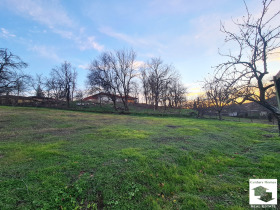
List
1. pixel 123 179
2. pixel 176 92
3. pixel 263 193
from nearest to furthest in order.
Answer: pixel 263 193 → pixel 123 179 → pixel 176 92

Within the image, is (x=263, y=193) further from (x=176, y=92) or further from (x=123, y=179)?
(x=176, y=92)

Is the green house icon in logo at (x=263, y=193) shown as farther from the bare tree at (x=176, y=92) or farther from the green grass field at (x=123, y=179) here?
the bare tree at (x=176, y=92)

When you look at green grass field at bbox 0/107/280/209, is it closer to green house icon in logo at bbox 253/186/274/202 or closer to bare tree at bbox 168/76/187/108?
green house icon in logo at bbox 253/186/274/202

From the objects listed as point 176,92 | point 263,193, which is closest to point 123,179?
point 263,193

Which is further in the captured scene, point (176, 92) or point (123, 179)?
point (176, 92)

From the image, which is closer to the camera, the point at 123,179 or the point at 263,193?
the point at 263,193

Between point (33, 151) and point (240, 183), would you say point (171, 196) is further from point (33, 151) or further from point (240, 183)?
point (33, 151)

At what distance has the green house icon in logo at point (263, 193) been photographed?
2266 mm

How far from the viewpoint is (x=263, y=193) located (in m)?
2.39

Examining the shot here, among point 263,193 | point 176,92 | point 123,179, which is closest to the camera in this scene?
point 263,193

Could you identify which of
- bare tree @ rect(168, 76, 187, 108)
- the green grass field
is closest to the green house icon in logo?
the green grass field

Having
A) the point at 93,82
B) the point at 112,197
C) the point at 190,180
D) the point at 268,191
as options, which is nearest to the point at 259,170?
the point at 268,191

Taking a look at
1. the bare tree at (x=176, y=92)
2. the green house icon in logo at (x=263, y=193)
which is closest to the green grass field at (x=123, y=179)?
the green house icon in logo at (x=263, y=193)

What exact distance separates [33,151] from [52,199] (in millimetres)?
2792
